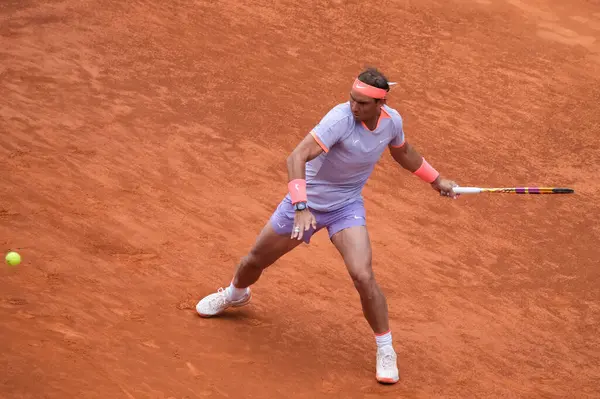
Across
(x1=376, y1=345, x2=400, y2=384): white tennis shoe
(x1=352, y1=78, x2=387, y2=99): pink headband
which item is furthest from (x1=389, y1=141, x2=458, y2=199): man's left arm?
(x1=376, y1=345, x2=400, y2=384): white tennis shoe

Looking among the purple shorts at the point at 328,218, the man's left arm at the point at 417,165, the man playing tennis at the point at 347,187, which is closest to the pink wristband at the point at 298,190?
the man playing tennis at the point at 347,187

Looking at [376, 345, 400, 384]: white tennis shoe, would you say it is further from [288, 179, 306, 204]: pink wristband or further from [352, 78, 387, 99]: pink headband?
[352, 78, 387, 99]: pink headband

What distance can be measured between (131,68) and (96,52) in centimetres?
70

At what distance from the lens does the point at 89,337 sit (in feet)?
24.8

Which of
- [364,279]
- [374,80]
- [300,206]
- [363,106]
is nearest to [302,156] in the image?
[300,206]

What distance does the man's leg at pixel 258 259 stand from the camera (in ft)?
25.3

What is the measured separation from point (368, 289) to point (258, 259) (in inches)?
40.4

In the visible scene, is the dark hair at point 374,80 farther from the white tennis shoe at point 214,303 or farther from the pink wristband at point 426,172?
the white tennis shoe at point 214,303

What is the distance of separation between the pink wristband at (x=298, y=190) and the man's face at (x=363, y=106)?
68 cm

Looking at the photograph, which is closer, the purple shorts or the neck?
the neck

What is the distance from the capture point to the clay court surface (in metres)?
7.77

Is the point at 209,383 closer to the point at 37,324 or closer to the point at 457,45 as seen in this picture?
the point at 37,324

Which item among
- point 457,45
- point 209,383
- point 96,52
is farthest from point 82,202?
point 457,45

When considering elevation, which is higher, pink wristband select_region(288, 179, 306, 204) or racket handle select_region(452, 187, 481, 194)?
pink wristband select_region(288, 179, 306, 204)
